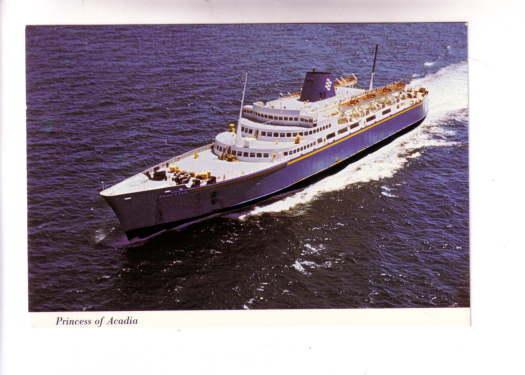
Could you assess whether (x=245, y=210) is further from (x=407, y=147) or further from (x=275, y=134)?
(x=407, y=147)

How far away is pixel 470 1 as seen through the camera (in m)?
24.8

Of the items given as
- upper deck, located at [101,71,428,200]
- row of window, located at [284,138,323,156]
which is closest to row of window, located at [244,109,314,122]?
upper deck, located at [101,71,428,200]

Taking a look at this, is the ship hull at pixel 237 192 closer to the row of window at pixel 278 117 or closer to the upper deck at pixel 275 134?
the upper deck at pixel 275 134

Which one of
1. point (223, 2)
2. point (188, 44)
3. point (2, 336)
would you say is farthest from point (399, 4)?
point (2, 336)

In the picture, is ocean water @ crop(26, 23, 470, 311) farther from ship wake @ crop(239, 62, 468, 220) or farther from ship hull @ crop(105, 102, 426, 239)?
ship hull @ crop(105, 102, 426, 239)

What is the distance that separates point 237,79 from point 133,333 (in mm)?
14528

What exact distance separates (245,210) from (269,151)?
3.32 meters

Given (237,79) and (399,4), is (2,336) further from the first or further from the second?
(399,4)

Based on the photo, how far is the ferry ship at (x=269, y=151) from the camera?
1193 inches

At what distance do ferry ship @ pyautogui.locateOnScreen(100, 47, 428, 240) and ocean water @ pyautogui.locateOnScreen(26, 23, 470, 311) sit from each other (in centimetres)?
82

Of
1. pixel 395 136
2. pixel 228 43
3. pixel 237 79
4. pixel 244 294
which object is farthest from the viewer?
pixel 395 136

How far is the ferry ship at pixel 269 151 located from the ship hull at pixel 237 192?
1.8 inches

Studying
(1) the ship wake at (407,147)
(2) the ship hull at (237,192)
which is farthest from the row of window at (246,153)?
(1) the ship wake at (407,147)

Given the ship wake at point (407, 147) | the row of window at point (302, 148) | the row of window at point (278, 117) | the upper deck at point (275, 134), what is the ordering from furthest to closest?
the row of window at point (278, 117)
the row of window at point (302, 148)
the upper deck at point (275, 134)
the ship wake at point (407, 147)
